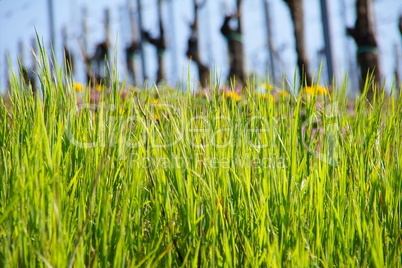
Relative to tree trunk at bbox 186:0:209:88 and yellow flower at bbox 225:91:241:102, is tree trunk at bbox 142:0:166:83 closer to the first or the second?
tree trunk at bbox 186:0:209:88

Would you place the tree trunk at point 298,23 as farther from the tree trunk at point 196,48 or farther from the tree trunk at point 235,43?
the tree trunk at point 196,48

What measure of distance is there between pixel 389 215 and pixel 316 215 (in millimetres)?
238

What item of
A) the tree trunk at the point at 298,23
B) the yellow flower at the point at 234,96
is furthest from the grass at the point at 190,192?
the tree trunk at the point at 298,23

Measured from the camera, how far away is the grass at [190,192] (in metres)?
1.15

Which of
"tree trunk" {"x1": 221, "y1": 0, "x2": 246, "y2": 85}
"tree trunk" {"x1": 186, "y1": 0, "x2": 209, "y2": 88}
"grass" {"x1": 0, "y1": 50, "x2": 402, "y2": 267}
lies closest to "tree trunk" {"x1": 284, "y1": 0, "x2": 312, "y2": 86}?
"tree trunk" {"x1": 221, "y1": 0, "x2": 246, "y2": 85}

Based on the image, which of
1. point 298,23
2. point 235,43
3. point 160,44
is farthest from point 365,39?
point 160,44

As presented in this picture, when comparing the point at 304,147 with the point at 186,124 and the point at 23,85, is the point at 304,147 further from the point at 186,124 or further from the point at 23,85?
the point at 23,85

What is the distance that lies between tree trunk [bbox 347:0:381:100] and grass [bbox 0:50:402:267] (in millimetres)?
5623

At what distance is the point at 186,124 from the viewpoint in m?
1.44

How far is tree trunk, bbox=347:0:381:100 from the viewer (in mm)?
6851

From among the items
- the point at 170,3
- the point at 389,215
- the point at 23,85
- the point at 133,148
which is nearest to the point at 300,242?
the point at 389,215

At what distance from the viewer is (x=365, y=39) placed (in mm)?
6910

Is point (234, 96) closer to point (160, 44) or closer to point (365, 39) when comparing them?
point (365, 39)

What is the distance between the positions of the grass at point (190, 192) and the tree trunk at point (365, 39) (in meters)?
5.62
